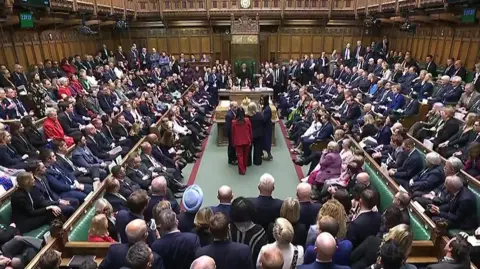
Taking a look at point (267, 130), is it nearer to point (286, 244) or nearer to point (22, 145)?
point (22, 145)

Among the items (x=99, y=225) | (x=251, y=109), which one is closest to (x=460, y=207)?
(x=99, y=225)

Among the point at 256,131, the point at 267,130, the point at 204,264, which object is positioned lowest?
the point at 267,130

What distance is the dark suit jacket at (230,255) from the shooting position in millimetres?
2633

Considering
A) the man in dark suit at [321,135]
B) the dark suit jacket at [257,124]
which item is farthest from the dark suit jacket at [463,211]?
the dark suit jacket at [257,124]

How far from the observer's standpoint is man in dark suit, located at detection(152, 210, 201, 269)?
2.89 m

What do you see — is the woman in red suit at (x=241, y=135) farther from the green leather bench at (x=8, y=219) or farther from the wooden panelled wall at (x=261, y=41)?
the wooden panelled wall at (x=261, y=41)

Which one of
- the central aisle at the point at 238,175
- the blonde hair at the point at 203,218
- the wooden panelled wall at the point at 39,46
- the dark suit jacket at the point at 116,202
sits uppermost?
the wooden panelled wall at the point at 39,46

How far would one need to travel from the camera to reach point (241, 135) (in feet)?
24.3

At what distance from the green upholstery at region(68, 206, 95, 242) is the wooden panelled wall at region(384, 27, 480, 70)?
1119cm

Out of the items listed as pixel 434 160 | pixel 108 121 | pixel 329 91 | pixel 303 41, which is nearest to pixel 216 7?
pixel 303 41

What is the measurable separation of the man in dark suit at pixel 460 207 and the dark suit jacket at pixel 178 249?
2.73m

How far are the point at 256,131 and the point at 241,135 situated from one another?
48 centimetres

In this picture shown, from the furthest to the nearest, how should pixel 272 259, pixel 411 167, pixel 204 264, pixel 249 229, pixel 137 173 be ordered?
1. pixel 137 173
2. pixel 411 167
3. pixel 249 229
4. pixel 272 259
5. pixel 204 264

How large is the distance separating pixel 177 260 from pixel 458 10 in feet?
35.1
